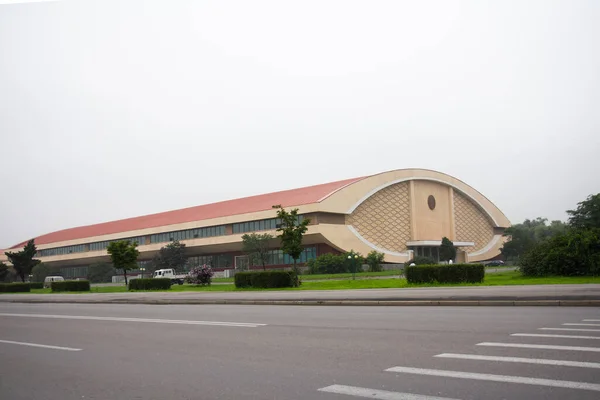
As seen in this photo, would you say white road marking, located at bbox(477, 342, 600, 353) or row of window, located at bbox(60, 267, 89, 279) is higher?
white road marking, located at bbox(477, 342, 600, 353)

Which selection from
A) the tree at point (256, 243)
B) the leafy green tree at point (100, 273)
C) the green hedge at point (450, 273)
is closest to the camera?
the green hedge at point (450, 273)

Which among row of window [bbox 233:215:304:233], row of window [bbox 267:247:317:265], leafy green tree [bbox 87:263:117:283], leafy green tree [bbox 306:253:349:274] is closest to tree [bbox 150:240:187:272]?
row of window [bbox 233:215:304:233]

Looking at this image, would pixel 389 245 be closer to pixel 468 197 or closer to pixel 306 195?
pixel 306 195

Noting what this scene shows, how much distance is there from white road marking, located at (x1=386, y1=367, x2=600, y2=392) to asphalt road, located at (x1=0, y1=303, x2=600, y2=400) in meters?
0.01

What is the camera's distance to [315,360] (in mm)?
7020

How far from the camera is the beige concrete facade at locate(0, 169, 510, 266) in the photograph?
68938 mm

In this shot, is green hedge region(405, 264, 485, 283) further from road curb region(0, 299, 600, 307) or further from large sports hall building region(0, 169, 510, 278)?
large sports hall building region(0, 169, 510, 278)

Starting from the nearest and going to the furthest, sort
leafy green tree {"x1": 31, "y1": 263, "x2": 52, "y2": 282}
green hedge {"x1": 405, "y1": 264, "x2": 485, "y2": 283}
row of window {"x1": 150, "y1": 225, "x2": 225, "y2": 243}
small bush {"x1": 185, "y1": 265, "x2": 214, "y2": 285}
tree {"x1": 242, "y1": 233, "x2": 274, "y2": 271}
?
green hedge {"x1": 405, "y1": 264, "x2": 485, "y2": 283} → small bush {"x1": 185, "y1": 265, "x2": 214, "y2": 285} → tree {"x1": 242, "y1": 233, "x2": 274, "y2": 271} → row of window {"x1": 150, "y1": 225, "x2": 225, "y2": 243} → leafy green tree {"x1": 31, "y1": 263, "x2": 52, "y2": 282}

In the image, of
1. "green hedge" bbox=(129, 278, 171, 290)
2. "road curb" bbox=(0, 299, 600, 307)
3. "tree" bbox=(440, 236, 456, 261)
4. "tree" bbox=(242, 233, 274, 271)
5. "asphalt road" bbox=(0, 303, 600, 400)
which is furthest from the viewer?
"tree" bbox=(440, 236, 456, 261)

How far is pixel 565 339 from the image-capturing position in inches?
307

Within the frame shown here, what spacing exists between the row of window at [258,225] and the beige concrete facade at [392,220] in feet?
2.86

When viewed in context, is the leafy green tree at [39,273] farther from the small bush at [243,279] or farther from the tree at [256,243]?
the small bush at [243,279]

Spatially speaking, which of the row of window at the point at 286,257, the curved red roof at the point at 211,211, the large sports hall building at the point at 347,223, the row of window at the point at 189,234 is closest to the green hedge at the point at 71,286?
the large sports hall building at the point at 347,223

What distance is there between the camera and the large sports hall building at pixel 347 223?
69.6 meters
